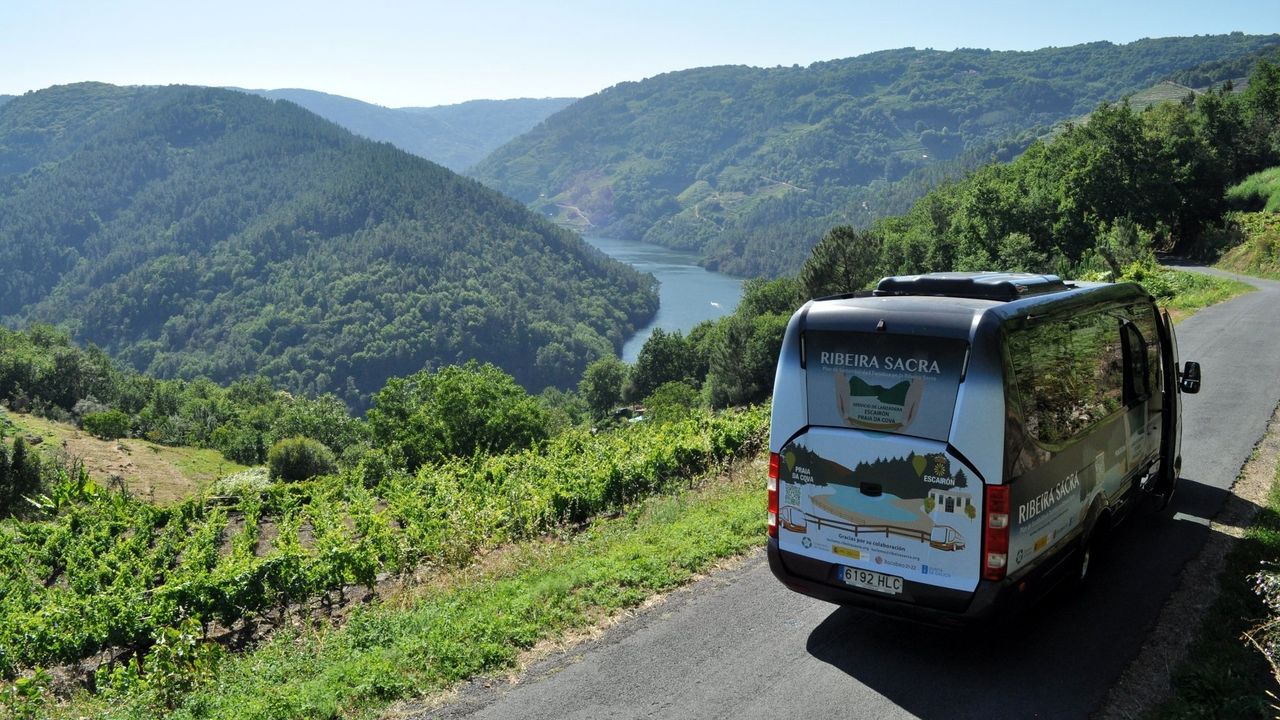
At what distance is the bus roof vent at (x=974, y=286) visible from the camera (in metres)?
6.34

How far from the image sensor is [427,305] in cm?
18538

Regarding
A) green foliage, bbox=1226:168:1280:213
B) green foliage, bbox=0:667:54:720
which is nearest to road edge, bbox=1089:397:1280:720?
green foliage, bbox=0:667:54:720

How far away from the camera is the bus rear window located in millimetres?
5688

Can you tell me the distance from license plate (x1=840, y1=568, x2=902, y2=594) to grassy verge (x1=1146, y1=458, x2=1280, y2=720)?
1.79 metres

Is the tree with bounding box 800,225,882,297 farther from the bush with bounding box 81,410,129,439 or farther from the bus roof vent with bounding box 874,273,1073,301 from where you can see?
the bus roof vent with bounding box 874,273,1073,301

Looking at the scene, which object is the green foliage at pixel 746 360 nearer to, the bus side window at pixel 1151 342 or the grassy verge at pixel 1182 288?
the grassy verge at pixel 1182 288

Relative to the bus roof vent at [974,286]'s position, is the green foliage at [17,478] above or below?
below

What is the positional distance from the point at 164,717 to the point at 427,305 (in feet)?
610

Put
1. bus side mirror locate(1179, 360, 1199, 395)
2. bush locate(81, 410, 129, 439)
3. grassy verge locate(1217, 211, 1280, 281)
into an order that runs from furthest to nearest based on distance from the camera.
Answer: bush locate(81, 410, 129, 439) → grassy verge locate(1217, 211, 1280, 281) → bus side mirror locate(1179, 360, 1199, 395)

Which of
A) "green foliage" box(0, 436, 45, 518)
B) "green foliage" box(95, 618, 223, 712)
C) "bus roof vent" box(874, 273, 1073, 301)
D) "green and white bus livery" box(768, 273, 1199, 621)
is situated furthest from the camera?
"green foliage" box(0, 436, 45, 518)

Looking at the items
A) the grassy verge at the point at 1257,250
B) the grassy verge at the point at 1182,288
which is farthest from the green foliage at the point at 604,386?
the grassy verge at the point at 1182,288

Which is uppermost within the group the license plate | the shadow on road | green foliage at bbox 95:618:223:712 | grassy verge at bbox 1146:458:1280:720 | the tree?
the license plate

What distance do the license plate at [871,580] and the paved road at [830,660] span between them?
0.65 m

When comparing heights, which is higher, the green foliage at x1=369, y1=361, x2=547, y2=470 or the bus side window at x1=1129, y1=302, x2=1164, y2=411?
the bus side window at x1=1129, y1=302, x2=1164, y2=411
